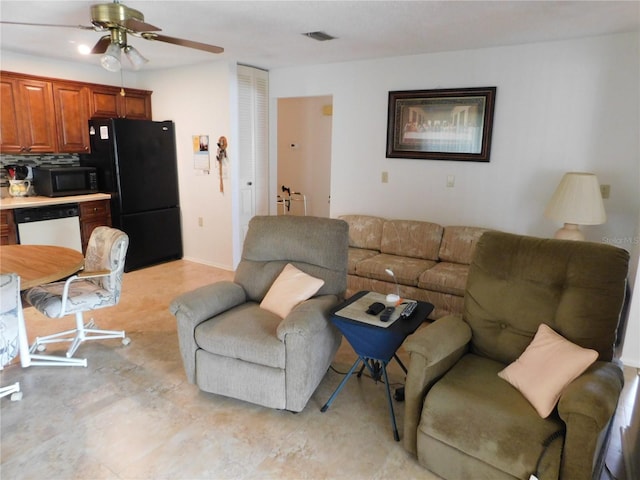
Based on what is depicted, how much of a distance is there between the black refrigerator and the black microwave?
14cm

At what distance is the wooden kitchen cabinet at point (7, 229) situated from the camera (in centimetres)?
394

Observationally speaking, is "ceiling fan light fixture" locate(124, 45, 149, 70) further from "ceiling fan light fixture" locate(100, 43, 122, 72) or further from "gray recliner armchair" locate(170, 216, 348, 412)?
"gray recliner armchair" locate(170, 216, 348, 412)

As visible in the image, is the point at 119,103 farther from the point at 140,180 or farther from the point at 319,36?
the point at 319,36

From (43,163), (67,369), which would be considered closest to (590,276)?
(67,369)

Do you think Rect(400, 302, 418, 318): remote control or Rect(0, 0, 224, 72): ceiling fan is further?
Rect(0, 0, 224, 72): ceiling fan

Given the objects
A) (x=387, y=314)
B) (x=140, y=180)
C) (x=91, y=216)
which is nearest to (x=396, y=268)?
(x=387, y=314)

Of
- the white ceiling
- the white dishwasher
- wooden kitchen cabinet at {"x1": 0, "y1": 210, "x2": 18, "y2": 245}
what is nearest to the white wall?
the white ceiling

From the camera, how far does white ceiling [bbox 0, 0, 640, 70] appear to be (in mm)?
2660

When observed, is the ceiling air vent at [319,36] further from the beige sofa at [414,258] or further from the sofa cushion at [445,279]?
the sofa cushion at [445,279]

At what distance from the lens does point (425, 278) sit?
353 centimetres

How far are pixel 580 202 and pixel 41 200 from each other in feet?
16.2

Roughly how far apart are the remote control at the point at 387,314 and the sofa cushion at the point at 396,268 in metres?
1.37

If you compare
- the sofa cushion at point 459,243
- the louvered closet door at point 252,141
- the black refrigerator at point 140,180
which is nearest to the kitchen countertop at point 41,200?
the black refrigerator at point 140,180

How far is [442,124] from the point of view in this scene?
13.2 ft
